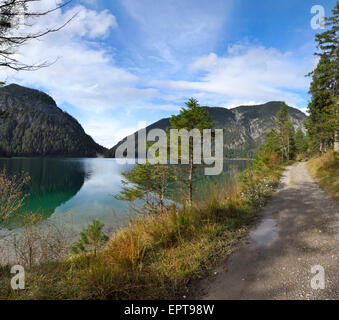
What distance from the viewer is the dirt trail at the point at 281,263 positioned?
2.39m

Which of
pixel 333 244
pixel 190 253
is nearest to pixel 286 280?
pixel 190 253

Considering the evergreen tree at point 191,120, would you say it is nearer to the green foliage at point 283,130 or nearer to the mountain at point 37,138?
the green foliage at point 283,130

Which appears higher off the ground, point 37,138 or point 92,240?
point 37,138

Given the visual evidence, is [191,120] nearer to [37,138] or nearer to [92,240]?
[92,240]

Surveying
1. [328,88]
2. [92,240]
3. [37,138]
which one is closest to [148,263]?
[92,240]

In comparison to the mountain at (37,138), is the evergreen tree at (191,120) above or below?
below

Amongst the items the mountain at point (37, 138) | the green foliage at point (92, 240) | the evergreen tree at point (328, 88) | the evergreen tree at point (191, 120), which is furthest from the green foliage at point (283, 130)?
the mountain at point (37, 138)

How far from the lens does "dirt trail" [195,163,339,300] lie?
7.85 ft

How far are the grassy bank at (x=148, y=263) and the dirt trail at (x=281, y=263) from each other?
0.32 metres

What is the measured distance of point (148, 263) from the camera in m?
3.17

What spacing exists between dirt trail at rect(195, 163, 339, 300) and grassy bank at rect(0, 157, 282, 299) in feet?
1.06

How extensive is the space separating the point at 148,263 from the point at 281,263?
2.40 metres

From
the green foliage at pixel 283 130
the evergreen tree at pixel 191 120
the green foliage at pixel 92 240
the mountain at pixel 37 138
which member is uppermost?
the mountain at pixel 37 138
